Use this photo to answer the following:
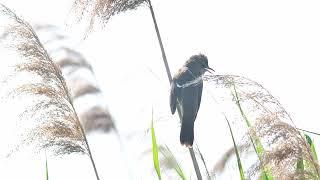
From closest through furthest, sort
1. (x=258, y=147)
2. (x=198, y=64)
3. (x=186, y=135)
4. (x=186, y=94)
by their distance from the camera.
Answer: (x=258, y=147)
(x=186, y=135)
(x=186, y=94)
(x=198, y=64)

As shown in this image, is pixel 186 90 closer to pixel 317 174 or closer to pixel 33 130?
pixel 33 130

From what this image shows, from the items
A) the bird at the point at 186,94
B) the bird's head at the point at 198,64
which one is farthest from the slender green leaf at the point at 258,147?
the bird's head at the point at 198,64

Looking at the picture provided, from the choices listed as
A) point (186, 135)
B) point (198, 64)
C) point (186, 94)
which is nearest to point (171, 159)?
point (186, 135)

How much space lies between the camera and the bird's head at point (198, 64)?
462 centimetres

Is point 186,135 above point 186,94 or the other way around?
the other way around

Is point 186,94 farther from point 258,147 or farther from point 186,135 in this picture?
point 258,147

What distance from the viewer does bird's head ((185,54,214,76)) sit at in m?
4.62

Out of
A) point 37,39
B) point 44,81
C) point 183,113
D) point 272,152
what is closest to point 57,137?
point 44,81

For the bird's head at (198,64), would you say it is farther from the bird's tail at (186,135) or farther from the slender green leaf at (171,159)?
the slender green leaf at (171,159)

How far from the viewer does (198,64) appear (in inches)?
188

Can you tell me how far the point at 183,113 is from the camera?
4.19 meters

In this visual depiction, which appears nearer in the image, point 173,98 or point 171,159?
point 171,159

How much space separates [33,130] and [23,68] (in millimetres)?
521

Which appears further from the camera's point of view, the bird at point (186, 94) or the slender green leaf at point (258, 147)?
the bird at point (186, 94)
